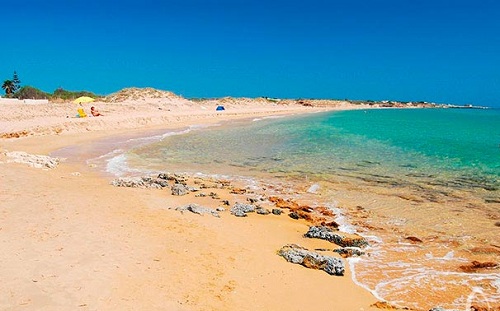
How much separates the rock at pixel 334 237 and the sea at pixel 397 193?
0.30m

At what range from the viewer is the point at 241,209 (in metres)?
10.3

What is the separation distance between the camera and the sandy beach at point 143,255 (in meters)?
5.36

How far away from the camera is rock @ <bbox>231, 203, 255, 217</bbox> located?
10.0 m

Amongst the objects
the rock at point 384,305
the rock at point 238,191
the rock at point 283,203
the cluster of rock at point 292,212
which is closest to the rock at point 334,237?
the cluster of rock at point 292,212

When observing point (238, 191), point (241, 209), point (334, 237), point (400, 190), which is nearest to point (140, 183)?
point (238, 191)

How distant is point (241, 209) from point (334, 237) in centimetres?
270

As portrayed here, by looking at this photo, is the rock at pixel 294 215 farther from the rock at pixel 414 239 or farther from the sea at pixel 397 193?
the rock at pixel 414 239

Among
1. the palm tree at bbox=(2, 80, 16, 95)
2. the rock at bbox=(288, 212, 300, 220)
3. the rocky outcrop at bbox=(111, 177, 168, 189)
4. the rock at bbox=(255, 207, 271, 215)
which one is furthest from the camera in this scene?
the palm tree at bbox=(2, 80, 16, 95)

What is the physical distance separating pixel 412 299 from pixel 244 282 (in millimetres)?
2569

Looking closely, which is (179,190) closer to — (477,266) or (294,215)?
(294,215)

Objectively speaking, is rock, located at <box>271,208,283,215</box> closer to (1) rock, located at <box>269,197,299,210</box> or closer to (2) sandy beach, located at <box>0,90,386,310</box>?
(2) sandy beach, located at <box>0,90,386,310</box>

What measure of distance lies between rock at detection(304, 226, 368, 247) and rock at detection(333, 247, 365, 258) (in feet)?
1.03

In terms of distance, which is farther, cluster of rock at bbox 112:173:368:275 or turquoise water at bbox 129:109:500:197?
turquoise water at bbox 129:109:500:197

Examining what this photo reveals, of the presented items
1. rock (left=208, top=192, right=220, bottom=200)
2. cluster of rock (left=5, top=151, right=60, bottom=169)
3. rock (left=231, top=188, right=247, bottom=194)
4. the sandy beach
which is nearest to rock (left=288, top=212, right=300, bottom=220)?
the sandy beach
